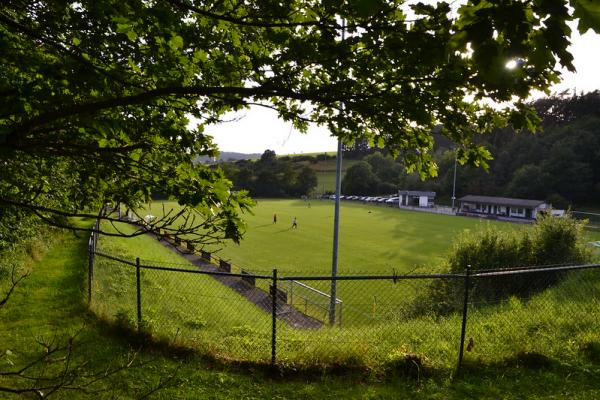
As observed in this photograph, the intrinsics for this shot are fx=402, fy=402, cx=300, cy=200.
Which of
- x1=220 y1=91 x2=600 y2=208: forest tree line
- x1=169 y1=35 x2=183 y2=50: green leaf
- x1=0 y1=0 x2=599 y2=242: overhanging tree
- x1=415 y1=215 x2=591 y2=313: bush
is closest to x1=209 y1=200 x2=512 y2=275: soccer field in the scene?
x1=415 y1=215 x2=591 y2=313: bush

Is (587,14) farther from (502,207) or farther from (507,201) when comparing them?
(507,201)

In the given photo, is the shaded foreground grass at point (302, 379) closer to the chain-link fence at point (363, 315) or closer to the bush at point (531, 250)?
the chain-link fence at point (363, 315)

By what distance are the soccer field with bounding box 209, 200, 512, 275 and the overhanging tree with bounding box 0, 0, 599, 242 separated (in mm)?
16281

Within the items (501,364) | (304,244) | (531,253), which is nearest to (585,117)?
(304,244)

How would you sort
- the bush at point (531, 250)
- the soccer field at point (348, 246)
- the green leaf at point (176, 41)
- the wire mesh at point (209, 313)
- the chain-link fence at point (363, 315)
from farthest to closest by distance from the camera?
the soccer field at point (348, 246) → the bush at point (531, 250) → the wire mesh at point (209, 313) → the chain-link fence at point (363, 315) → the green leaf at point (176, 41)

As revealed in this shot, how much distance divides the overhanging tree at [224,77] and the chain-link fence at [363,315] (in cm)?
145

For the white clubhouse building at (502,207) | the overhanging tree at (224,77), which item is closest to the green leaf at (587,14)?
the overhanging tree at (224,77)

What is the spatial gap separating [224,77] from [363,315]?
14.2 metres

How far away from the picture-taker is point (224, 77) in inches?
167

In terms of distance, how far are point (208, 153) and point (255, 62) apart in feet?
5.43

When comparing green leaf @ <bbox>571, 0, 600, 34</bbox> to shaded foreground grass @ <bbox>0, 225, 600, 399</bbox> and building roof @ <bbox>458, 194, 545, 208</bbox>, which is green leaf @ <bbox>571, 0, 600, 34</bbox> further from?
building roof @ <bbox>458, 194, 545, 208</bbox>

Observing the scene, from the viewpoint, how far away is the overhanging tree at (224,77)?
2.17 m

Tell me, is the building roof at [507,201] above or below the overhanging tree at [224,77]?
below

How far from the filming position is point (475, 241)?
57.3ft
